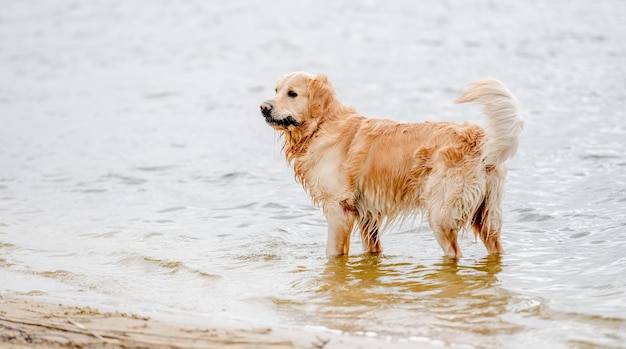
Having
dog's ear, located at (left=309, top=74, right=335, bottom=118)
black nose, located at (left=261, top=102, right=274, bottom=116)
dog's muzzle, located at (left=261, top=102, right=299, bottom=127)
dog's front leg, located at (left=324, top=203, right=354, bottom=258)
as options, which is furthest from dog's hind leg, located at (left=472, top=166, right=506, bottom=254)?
black nose, located at (left=261, top=102, right=274, bottom=116)

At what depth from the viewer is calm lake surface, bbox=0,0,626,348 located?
6207 millimetres

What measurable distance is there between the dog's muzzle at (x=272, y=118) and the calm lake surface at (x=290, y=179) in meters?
1.26

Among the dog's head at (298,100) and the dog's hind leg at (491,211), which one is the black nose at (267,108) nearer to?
the dog's head at (298,100)

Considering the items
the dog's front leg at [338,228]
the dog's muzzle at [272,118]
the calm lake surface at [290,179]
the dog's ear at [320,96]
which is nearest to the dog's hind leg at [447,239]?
the calm lake surface at [290,179]

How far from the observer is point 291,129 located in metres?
7.57

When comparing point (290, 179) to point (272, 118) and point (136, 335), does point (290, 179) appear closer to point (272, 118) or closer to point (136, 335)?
point (272, 118)

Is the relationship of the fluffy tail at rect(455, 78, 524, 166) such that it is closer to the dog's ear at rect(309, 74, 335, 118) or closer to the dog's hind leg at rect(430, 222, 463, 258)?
the dog's hind leg at rect(430, 222, 463, 258)

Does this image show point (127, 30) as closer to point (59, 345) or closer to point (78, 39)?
point (78, 39)

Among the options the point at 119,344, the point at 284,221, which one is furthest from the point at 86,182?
the point at 119,344

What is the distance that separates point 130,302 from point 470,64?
531 inches

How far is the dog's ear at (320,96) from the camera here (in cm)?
743

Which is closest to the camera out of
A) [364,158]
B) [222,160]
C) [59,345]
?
[59,345]

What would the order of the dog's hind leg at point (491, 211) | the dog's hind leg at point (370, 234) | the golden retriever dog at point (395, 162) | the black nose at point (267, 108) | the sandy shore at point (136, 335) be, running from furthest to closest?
the dog's hind leg at point (370, 234)
the black nose at point (267, 108)
the dog's hind leg at point (491, 211)
the golden retriever dog at point (395, 162)
the sandy shore at point (136, 335)

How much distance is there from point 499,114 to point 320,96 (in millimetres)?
1734
